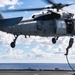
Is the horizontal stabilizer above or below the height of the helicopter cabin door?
above

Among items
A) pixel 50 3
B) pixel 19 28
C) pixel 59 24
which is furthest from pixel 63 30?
pixel 19 28

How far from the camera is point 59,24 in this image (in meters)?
38.8

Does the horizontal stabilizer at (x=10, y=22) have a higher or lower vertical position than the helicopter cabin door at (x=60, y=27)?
higher

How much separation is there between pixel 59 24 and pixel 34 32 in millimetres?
3632

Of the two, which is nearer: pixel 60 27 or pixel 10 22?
pixel 10 22

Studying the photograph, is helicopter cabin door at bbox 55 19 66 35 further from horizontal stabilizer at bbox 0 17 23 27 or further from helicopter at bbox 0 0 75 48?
horizontal stabilizer at bbox 0 17 23 27

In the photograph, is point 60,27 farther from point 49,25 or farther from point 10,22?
point 10,22

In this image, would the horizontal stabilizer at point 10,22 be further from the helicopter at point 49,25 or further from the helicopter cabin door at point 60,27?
the helicopter cabin door at point 60,27

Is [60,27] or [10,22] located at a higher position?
[10,22]

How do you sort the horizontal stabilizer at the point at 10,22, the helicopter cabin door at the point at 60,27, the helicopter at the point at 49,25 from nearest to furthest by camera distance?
the horizontal stabilizer at the point at 10,22, the helicopter at the point at 49,25, the helicopter cabin door at the point at 60,27

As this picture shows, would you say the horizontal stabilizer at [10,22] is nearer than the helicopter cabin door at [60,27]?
Yes

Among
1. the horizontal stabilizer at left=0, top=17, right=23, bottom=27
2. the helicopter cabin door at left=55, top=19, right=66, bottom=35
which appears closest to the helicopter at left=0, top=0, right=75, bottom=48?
the helicopter cabin door at left=55, top=19, right=66, bottom=35

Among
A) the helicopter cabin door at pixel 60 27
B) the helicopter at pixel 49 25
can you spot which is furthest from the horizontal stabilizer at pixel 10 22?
the helicopter cabin door at pixel 60 27

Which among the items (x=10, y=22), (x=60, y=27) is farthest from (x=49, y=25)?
(x=10, y=22)
